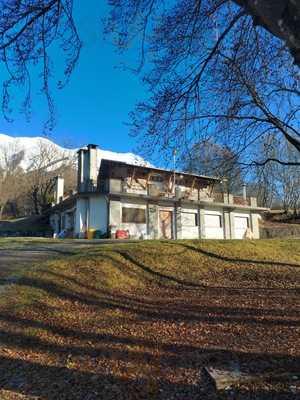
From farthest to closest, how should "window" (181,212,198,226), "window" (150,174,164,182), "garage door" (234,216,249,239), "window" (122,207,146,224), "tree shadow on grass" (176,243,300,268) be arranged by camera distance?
"garage door" (234,216,249,239), "window" (150,174,164,182), "window" (181,212,198,226), "window" (122,207,146,224), "tree shadow on grass" (176,243,300,268)

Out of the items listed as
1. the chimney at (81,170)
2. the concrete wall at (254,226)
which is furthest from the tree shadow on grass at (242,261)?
the concrete wall at (254,226)

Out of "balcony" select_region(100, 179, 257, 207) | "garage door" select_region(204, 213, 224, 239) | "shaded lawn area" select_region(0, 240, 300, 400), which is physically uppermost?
"balcony" select_region(100, 179, 257, 207)

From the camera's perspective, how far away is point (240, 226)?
3522cm

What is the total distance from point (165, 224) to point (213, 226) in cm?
508

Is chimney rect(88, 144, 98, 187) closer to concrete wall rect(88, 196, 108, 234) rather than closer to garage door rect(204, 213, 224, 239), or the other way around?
concrete wall rect(88, 196, 108, 234)

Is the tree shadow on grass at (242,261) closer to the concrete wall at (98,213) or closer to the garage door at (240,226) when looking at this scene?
the concrete wall at (98,213)

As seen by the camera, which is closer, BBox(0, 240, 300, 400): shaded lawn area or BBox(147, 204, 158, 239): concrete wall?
BBox(0, 240, 300, 400): shaded lawn area

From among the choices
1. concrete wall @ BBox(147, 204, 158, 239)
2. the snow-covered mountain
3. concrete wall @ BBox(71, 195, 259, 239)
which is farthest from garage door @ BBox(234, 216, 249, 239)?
the snow-covered mountain

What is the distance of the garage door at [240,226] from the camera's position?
34719mm

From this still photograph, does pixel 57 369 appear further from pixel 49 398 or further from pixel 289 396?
pixel 289 396

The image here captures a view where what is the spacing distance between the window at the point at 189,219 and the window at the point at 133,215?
379cm

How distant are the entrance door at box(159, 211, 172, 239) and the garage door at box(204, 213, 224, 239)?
3.64m

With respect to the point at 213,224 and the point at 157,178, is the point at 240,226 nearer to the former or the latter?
the point at 213,224

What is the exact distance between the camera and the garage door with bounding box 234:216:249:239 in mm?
34719
